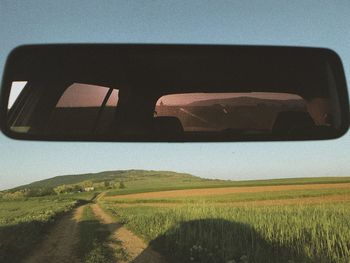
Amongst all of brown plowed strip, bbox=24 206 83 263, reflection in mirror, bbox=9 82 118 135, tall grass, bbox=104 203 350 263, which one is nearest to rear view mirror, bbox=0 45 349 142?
reflection in mirror, bbox=9 82 118 135

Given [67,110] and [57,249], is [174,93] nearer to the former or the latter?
[67,110]

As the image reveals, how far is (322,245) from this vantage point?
21672 millimetres

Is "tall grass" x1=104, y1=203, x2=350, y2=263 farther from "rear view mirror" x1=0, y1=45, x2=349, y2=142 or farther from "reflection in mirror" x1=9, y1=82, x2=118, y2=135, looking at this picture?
"reflection in mirror" x1=9, y1=82, x2=118, y2=135

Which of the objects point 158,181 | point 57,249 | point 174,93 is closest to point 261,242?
point 57,249

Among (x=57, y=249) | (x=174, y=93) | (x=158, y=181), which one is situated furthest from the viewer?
(x=158, y=181)

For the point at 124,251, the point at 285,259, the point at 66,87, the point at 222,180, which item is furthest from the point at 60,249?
the point at 222,180

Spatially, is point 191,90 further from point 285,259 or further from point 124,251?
point 124,251

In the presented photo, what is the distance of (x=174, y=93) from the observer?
10.5 feet

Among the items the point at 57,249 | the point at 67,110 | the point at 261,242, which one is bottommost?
the point at 57,249

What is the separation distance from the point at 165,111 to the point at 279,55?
0.87m

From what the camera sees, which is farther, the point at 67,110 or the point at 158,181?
the point at 158,181

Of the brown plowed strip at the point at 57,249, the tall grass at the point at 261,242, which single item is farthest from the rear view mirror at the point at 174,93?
the brown plowed strip at the point at 57,249

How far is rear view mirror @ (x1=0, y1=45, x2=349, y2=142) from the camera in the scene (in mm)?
3023

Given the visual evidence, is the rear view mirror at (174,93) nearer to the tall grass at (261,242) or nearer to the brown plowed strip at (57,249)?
the tall grass at (261,242)
